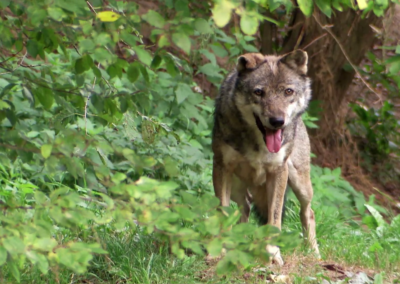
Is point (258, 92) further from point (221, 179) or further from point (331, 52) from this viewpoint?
point (331, 52)

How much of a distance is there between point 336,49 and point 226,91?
4495mm

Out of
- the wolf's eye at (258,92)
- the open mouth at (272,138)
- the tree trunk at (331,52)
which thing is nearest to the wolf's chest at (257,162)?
the open mouth at (272,138)

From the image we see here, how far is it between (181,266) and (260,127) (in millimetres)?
1402

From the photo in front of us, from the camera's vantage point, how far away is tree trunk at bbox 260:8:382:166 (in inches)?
353

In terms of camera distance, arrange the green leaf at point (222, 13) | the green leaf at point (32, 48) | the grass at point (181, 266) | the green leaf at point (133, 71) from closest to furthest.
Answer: the green leaf at point (222, 13) → the green leaf at point (133, 71) → the green leaf at point (32, 48) → the grass at point (181, 266)

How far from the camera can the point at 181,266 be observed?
4090 mm

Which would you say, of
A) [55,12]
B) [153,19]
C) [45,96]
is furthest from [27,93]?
[153,19]

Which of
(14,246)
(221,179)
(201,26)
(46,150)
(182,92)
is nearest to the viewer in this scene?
(14,246)

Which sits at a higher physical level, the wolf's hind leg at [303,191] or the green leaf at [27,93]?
the green leaf at [27,93]

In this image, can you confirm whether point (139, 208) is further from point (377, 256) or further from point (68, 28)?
point (377, 256)

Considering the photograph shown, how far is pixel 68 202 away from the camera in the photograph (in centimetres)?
237

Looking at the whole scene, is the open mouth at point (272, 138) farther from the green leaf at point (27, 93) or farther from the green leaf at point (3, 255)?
the green leaf at point (3, 255)

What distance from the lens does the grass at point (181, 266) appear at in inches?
154

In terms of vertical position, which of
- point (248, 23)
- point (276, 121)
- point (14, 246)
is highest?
point (248, 23)
